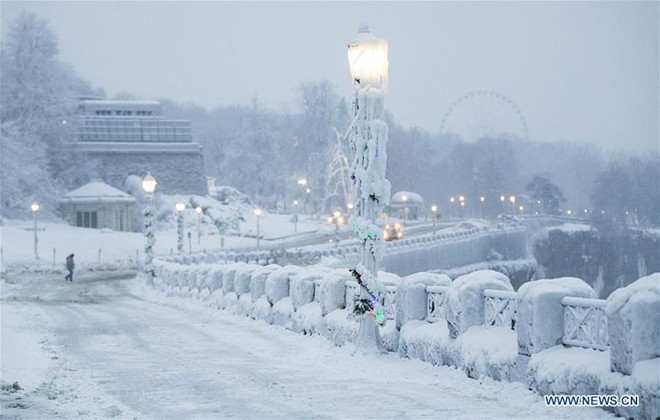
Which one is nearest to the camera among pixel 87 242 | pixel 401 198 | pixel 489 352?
pixel 489 352

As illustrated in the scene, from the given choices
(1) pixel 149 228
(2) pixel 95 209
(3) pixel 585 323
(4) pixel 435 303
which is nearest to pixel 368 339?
(4) pixel 435 303

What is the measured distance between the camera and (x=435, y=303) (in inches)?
607

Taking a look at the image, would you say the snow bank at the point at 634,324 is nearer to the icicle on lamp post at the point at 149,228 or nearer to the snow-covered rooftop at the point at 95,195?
the icicle on lamp post at the point at 149,228

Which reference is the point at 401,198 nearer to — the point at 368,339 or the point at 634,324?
the point at 368,339

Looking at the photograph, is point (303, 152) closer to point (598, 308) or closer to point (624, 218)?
point (624, 218)

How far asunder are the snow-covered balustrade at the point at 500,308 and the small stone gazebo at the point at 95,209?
7334cm

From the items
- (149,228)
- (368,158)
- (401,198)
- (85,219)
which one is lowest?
(149,228)

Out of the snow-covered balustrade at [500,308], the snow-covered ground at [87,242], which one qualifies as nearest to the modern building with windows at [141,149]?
the snow-covered ground at [87,242]

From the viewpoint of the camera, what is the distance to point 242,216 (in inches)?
3984

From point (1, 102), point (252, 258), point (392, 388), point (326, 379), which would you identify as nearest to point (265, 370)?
point (326, 379)

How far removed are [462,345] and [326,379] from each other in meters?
1.95

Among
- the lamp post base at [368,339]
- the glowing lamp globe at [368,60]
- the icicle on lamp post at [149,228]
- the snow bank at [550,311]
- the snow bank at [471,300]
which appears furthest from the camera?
the icicle on lamp post at [149,228]

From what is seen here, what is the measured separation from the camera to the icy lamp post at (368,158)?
1684 centimetres

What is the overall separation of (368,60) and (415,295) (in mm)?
4196
